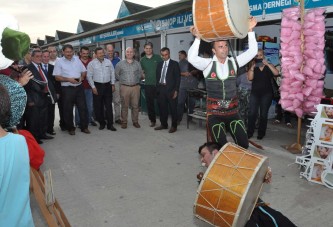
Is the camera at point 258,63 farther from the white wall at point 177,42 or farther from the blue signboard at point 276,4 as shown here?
the white wall at point 177,42

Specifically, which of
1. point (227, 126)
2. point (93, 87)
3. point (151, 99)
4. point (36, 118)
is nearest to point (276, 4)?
point (151, 99)

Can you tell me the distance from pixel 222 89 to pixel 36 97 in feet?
13.7

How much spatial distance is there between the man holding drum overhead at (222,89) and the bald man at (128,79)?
4.17 metres

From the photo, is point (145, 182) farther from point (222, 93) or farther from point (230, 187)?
point (230, 187)

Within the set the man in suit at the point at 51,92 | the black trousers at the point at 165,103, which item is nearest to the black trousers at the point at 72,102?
the man in suit at the point at 51,92

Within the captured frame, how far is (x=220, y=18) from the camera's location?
3086 mm

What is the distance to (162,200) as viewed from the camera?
3955 mm

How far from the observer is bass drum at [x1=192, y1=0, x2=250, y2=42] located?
307 cm

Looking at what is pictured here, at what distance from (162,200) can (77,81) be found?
404 centimetres

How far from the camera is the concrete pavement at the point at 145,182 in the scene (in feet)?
11.7

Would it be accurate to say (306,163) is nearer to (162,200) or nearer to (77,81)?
(162,200)

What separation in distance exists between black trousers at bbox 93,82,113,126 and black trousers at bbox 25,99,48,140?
1.36 meters

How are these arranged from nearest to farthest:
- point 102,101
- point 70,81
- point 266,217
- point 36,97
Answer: point 266,217, point 36,97, point 70,81, point 102,101

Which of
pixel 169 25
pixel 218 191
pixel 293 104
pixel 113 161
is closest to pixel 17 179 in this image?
pixel 218 191
